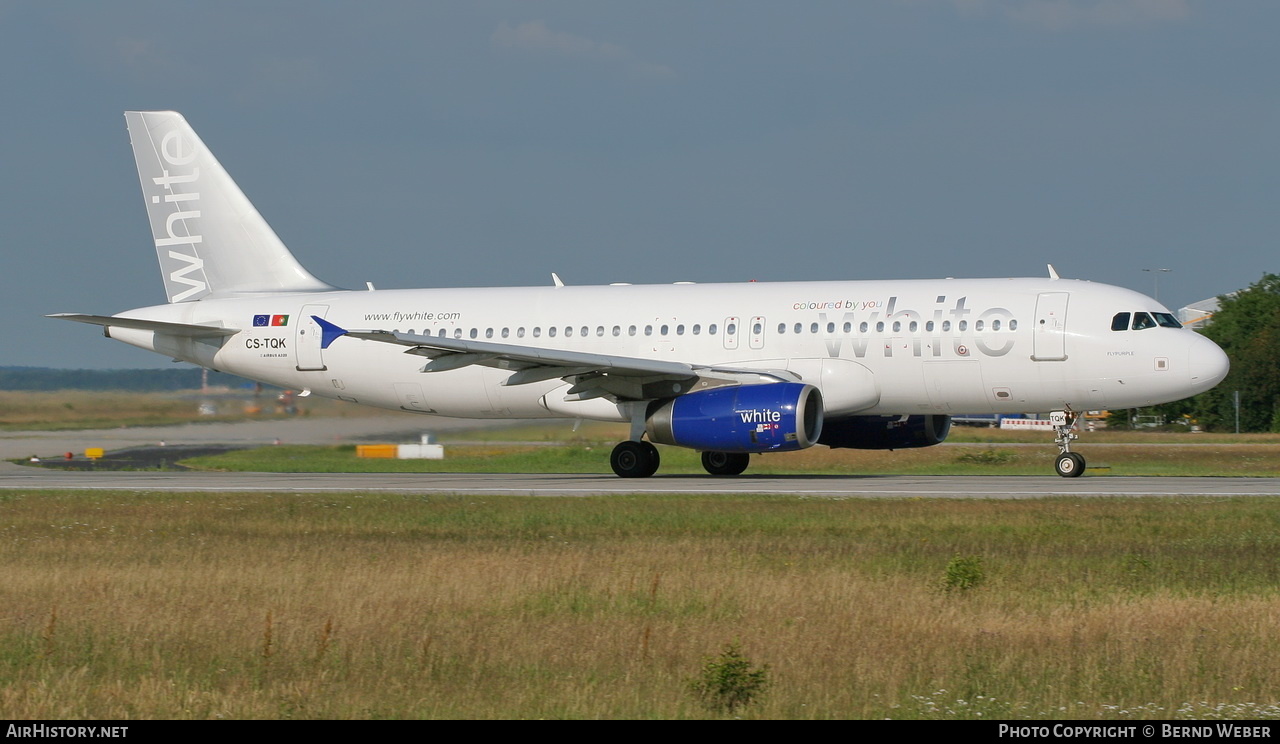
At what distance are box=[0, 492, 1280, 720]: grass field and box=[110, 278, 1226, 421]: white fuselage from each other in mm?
7105

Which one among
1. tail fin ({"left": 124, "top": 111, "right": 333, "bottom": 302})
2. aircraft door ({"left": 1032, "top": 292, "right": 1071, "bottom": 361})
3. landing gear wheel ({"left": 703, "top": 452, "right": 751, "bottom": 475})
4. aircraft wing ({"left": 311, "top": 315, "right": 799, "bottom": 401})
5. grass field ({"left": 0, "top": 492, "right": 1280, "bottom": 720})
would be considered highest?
tail fin ({"left": 124, "top": 111, "right": 333, "bottom": 302})

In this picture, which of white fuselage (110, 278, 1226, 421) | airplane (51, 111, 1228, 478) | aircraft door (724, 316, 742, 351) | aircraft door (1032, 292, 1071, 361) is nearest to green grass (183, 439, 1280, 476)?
airplane (51, 111, 1228, 478)


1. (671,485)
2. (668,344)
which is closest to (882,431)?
(668,344)

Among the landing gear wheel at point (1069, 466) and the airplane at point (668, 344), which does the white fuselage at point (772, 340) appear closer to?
the airplane at point (668, 344)

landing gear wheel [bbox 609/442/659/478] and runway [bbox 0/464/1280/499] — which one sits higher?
landing gear wheel [bbox 609/442/659/478]

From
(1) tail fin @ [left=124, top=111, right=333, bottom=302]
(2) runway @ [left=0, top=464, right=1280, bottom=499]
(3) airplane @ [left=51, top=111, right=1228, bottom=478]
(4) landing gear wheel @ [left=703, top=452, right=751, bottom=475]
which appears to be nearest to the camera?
(2) runway @ [left=0, top=464, right=1280, bottom=499]

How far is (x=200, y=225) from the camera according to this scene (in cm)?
3055

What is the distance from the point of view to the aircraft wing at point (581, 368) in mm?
24219

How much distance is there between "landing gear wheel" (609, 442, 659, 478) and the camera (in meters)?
26.4

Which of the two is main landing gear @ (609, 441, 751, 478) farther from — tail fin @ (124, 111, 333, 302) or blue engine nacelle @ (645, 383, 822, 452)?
tail fin @ (124, 111, 333, 302)

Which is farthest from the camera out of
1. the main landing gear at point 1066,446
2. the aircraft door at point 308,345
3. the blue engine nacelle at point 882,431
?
the aircraft door at point 308,345

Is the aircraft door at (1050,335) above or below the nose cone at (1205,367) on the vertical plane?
above

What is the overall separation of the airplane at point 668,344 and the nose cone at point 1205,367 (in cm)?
3

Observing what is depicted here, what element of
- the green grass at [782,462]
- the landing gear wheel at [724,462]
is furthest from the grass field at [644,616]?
the green grass at [782,462]
